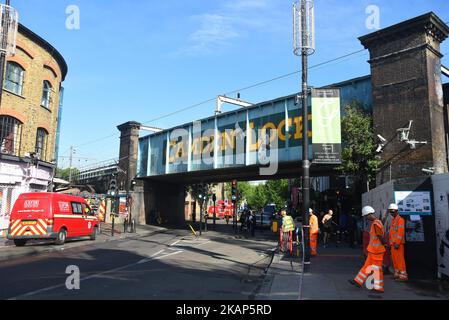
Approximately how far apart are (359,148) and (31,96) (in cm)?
1855

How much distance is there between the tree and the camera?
17609 millimetres

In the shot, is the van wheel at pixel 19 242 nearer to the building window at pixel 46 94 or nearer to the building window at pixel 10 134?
the building window at pixel 10 134

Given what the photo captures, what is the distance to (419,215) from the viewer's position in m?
9.95

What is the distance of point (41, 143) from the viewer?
2620cm

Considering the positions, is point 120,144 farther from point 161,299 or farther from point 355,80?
point 161,299

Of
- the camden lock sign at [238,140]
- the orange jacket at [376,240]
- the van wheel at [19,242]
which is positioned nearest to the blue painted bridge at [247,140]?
the camden lock sign at [238,140]

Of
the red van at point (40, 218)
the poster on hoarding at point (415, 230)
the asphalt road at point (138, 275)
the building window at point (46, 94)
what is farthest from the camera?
the building window at point (46, 94)

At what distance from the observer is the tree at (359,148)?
17.6m

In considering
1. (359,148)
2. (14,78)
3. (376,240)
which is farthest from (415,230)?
(14,78)

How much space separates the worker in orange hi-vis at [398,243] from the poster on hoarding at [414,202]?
981 mm

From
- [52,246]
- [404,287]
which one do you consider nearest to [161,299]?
[404,287]

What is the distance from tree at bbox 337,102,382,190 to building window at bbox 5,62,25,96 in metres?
17.7

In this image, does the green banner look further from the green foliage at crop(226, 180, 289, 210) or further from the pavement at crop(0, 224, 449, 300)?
the green foliage at crop(226, 180, 289, 210)

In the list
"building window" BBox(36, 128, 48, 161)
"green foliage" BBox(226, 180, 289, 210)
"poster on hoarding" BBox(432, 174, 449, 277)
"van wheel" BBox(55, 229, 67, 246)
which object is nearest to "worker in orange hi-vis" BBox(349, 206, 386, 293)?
"poster on hoarding" BBox(432, 174, 449, 277)
